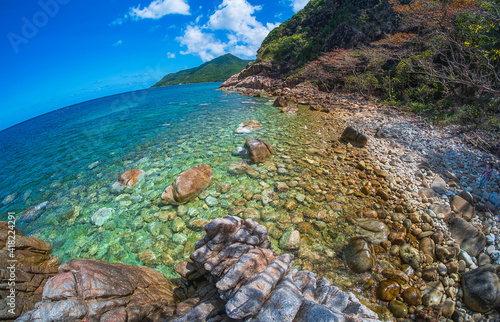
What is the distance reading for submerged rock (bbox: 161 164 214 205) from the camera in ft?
23.0

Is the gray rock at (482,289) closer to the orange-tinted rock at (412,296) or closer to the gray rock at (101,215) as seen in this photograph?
the orange-tinted rock at (412,296)

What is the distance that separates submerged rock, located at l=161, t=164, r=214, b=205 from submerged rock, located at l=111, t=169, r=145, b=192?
247cm

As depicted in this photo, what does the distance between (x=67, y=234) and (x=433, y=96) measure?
73.0ft

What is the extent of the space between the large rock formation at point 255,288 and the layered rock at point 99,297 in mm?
715

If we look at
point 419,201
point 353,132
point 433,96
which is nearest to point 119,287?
point 419,201

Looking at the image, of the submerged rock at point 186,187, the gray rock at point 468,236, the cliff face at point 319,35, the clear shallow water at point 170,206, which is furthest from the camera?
the cliff face at point 319,35

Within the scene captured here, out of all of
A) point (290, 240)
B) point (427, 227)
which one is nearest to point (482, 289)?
point (427, 227)

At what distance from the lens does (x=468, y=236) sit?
14.8 feet

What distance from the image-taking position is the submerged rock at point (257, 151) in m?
9.32

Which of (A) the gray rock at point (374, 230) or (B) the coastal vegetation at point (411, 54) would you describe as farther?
(B) the coastal vegetation at point (411, 54)

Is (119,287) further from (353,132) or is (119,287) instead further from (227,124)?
(227,124)
